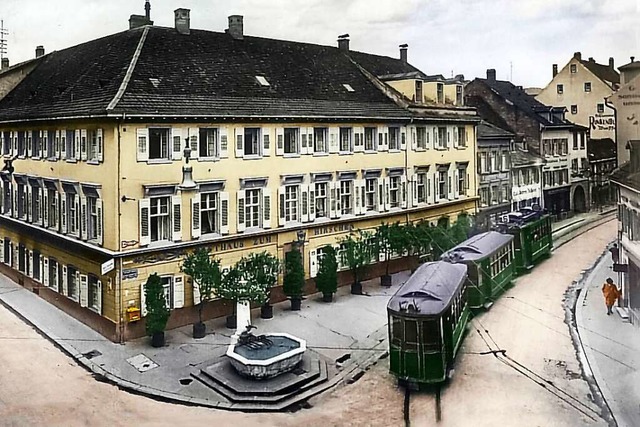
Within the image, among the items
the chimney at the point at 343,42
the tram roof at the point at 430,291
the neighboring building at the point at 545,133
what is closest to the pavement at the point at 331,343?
the neighboring building at the point at 545,133

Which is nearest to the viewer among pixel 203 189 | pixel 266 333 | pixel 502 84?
pixel 502 84

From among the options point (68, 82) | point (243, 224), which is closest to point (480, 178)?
point (243, 224)

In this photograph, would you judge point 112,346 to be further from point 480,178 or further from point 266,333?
point 480,178

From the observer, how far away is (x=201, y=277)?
12.1ft

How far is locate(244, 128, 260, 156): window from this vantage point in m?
4.02

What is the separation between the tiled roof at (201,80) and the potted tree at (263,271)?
0.85m

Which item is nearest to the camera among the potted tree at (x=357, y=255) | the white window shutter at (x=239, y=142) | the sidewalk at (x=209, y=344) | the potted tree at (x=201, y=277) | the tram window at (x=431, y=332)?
the tram window at (x=431, y=332)

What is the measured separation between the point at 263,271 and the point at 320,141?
835mm

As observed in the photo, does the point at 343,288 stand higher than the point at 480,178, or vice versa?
the point at 480,178

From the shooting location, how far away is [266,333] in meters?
→ 3.63

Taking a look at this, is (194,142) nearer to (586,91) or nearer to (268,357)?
(268,357)

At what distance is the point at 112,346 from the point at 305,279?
106 cm

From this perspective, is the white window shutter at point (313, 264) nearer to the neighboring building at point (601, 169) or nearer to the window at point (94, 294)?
the window at point (94, 294)

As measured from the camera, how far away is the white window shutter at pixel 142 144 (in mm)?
3619
